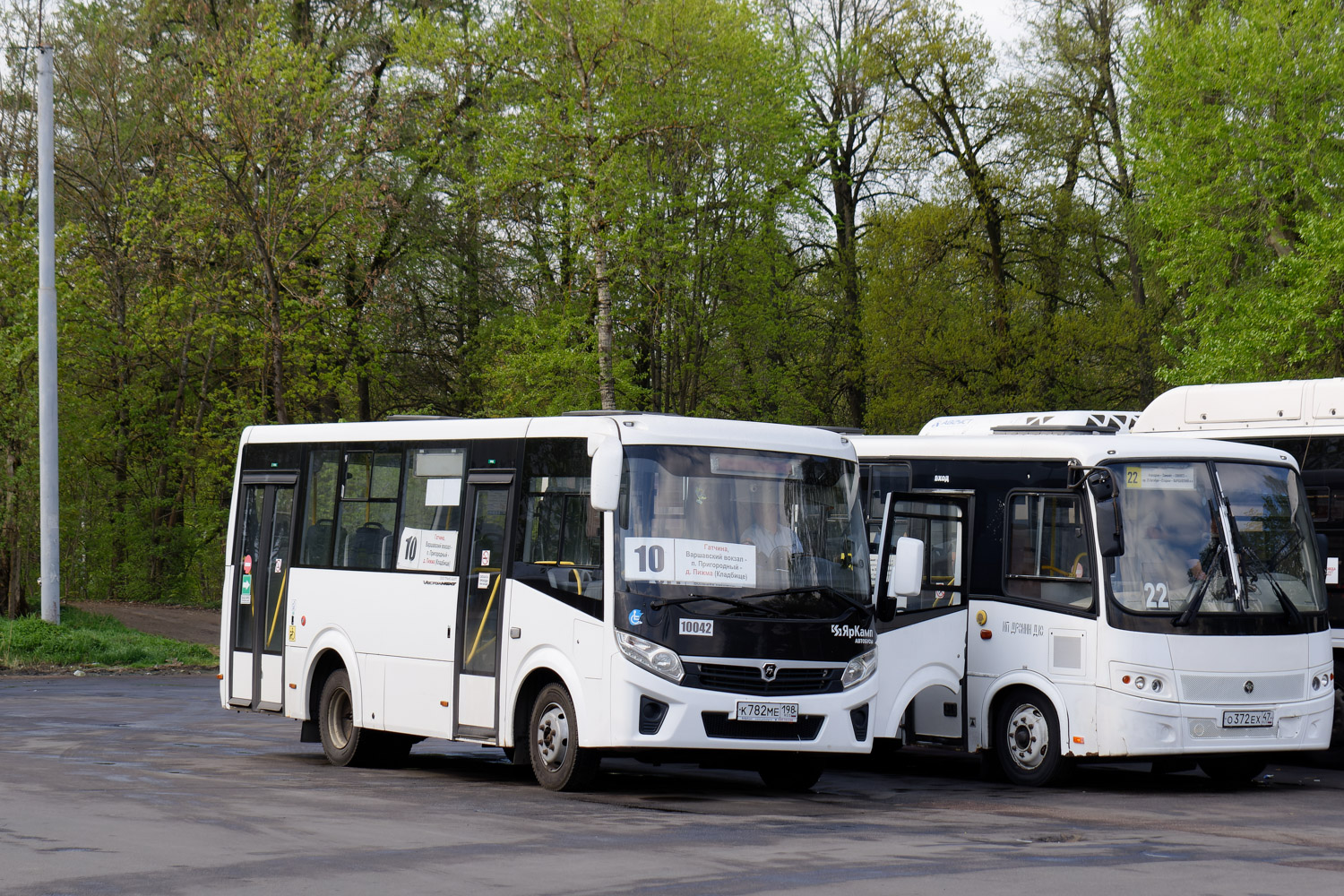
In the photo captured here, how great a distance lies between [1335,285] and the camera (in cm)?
3369

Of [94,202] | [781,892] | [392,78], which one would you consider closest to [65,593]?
[94,202]

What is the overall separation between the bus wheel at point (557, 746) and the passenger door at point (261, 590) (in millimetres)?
3996

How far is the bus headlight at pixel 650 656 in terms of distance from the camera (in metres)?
11.9

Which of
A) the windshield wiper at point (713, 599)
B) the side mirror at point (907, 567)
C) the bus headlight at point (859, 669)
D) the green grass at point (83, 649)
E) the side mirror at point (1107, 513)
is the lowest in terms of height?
the green grass at point (83, 649)

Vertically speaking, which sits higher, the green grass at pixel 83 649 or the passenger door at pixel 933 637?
the passenger door at pixel 933 637

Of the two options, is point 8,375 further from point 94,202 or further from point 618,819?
point 618,819

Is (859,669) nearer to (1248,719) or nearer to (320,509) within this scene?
(1248,719)

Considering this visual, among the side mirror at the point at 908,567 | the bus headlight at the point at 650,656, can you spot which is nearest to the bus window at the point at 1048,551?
the side mirror at the point at 908,567

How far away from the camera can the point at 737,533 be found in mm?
12398

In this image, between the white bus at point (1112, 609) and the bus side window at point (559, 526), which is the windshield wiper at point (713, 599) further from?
the white bus at point (1112, 609)

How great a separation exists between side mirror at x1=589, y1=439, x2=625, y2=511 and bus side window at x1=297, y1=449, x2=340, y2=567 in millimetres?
4307

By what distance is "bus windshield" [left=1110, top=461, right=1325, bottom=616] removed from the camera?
44.3 feet

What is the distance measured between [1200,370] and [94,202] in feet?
81.9

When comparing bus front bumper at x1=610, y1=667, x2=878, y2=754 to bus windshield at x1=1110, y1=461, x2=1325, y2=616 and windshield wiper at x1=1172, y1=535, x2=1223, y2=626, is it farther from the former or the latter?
windshield wiper at x1=1172, y1=535, x2=1223, y2=626
